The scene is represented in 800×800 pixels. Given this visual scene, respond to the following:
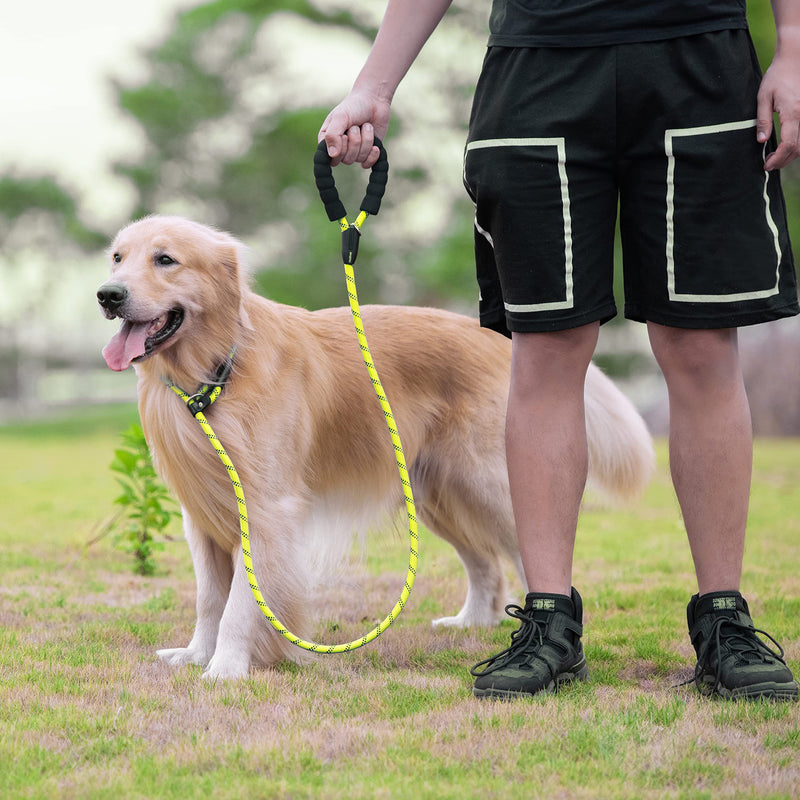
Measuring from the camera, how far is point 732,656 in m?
2.27

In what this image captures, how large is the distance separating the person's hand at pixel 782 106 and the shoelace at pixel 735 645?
3.39 ft

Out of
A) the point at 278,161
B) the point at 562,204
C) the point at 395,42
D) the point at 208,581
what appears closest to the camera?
the point at 562,204

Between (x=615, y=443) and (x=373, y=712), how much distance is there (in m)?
1.67

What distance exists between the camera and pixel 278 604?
278cm

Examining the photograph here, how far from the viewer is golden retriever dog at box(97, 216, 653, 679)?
109 inches

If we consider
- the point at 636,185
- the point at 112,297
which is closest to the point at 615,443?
the point at 636,185

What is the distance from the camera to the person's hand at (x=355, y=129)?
241 cm

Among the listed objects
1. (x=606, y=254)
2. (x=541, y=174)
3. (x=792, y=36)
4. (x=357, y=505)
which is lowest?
(x=357, y=505)

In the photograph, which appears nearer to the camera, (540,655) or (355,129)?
(540,655)

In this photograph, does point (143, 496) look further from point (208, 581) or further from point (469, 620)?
point (469, 620)

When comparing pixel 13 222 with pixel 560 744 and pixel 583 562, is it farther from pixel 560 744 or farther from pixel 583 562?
pixel 560 744

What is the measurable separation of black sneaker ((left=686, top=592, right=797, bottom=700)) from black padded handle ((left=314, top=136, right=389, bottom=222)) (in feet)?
4.04

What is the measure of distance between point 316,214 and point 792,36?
18.1 metres

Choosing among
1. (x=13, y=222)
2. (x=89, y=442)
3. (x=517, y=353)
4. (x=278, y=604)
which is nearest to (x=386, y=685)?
(x=278, y=604)
